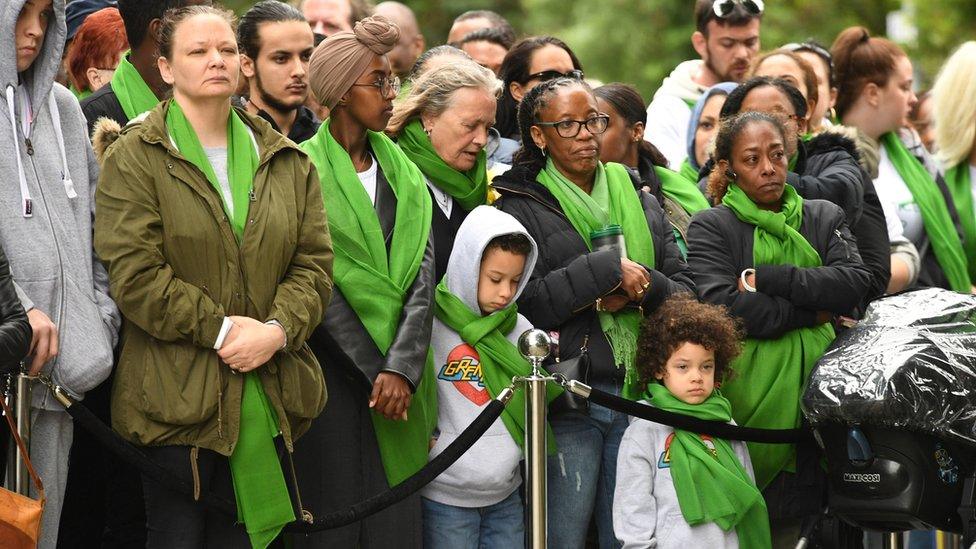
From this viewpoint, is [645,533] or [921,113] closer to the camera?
[645,533]

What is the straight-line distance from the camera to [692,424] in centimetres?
554

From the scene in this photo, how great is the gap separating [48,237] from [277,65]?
76.3 inches

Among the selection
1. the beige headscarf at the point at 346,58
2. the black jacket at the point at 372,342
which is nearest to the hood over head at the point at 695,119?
the beige headscarf at the point at 346,58

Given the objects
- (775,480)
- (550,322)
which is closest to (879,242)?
(775,480)

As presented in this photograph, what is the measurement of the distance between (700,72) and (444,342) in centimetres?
332

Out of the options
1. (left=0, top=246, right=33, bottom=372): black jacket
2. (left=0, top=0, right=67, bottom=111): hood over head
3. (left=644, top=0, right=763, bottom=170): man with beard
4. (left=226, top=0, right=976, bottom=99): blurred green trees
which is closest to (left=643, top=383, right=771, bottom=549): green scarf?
(left=0, top=246, right=33, bottom=372): black jacket

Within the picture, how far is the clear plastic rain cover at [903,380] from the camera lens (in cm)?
548

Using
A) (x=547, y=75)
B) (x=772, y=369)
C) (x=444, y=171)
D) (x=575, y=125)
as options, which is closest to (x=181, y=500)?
(x=444, y=171)

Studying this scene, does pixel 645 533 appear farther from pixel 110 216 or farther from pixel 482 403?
pixel 110 216

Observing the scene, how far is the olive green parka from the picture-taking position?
4.67 meters

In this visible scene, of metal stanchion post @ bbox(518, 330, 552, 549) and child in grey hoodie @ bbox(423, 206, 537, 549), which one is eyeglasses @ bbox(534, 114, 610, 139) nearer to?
child in grey hoodie @ bbox(423, 206, 537, 549)

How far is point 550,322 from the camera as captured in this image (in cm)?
553

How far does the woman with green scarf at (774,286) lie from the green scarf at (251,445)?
1.95 meters

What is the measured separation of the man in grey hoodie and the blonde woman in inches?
197
